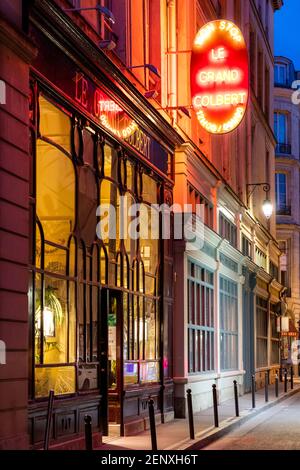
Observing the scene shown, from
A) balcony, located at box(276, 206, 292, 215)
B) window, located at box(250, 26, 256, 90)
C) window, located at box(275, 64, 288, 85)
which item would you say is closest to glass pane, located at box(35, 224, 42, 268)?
window, located at box(250, 26, 256, 90)

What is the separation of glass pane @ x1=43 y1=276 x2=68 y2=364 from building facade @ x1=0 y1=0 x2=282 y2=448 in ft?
0.13

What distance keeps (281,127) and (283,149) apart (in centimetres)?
198

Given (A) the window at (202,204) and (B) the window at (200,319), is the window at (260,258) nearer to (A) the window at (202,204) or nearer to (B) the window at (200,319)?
(A) the window at (202,204)

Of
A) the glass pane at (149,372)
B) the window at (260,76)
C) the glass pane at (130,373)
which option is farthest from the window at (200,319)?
the window at (260,76)

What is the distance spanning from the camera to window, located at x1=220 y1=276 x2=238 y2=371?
29.6 metres

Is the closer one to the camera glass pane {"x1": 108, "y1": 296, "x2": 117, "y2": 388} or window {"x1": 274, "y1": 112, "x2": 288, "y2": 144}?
glass pane {"x1": 108, "y1": 296, "x2": 117, "y2": 388}

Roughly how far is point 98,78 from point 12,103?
4527mm

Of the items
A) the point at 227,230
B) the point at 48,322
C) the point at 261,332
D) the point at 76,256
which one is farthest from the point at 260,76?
the point at 48,322

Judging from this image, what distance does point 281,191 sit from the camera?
64.1 m

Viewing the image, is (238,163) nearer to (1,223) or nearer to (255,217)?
(255,217)

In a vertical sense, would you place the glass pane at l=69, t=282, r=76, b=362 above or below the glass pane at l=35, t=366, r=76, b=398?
above

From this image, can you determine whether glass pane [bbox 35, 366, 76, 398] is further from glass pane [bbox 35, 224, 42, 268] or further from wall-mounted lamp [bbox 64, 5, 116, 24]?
wall-mounted lamp [bbox 64, 5, 116, 24]

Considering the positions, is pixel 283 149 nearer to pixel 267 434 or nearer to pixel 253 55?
pixel 253 55

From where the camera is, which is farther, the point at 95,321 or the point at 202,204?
the point at 202,204
